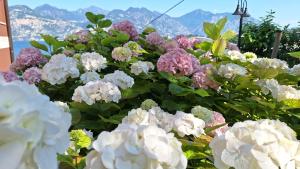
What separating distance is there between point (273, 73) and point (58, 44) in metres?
0.98

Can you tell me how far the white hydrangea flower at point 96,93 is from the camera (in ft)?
4.07

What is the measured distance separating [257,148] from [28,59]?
53.4 inches

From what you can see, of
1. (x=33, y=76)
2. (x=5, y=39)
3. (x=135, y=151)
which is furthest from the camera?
(x=5, y=39)

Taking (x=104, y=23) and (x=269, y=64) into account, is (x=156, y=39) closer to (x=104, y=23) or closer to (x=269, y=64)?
(x=104, y=23)

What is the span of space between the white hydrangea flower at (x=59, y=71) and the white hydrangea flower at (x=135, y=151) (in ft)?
2.95

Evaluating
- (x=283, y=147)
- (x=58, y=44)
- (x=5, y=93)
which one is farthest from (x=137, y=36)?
(x=5, y=93)

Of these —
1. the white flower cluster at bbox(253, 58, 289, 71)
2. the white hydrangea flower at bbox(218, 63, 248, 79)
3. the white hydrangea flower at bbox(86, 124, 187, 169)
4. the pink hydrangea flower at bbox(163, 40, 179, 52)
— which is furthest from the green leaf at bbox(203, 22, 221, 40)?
the white hydrangea flower at bbox(86, 124, 187, 169)

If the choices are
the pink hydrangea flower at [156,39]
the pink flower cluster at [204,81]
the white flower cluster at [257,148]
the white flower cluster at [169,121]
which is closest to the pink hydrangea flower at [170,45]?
the pink hydrangea flower at [156,39]

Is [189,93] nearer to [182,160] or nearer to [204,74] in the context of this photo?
[204,74]

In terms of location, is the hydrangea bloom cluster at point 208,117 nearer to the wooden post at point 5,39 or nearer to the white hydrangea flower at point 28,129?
the white hydrangea flower at point 28,129

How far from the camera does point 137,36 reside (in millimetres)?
2127

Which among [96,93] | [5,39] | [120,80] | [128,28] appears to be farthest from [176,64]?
[5,39]

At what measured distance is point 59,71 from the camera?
1510 millimetres

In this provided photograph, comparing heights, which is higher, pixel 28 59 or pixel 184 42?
pixel 184 42
